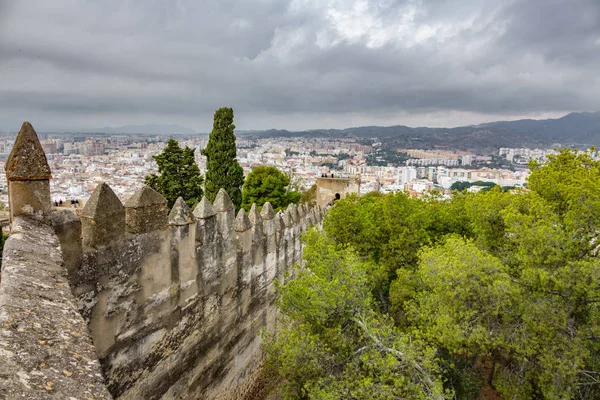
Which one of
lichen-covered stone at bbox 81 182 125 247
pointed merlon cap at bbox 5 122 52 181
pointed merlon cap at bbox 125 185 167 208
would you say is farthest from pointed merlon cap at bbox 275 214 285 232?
pointed merlon cap at bbox 5 122 52 181

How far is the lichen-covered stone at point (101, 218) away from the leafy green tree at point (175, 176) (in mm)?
19080

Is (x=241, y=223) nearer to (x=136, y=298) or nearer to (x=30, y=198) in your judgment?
(x=136, y=298)

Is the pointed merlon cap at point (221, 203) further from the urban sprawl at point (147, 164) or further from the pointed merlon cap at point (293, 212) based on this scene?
the pointed merlon cap at point (293, 212)

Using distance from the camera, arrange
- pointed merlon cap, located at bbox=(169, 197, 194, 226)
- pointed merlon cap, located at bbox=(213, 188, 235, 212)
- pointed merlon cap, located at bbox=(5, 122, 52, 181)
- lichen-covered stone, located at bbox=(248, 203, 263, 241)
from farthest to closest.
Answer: lichen-covered stone, located at bbox=(248, 203, 263, 241), pointed merlon cap, located at bbox=(213, 188, 235, 212), pointed merlon cap, located at bbox=(169, 197, 194, 226), pointed merlon cap, located at bbox=(5, 122, 52, 181)

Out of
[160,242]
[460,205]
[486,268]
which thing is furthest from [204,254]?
[460,205]

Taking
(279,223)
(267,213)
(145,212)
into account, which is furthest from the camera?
(279,223)

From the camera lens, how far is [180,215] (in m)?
5.98

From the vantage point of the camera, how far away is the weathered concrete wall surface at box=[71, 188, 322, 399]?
189 inches

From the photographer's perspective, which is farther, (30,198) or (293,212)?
(293,212)

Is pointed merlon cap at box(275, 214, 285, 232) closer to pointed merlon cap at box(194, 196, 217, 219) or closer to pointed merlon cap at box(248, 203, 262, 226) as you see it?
pointed merlon cap at box(248, 203, 262, 226)

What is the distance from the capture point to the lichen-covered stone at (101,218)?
177 inches

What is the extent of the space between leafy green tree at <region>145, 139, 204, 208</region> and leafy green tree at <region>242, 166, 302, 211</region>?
7.57m

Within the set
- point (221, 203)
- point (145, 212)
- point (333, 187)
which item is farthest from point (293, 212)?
point (333, 187)

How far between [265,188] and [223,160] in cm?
610
